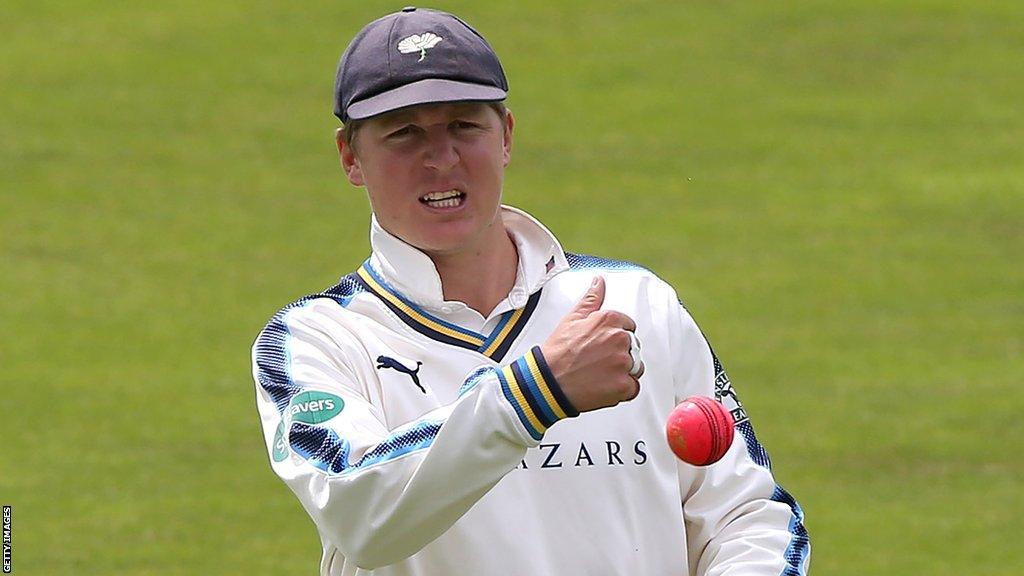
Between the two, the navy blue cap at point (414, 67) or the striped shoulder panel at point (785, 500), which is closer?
the navy blue cap at point (414, 67)

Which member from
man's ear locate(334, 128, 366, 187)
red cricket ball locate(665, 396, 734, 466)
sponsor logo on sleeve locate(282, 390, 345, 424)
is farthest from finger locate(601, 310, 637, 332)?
man's ear locate(334, 128, 366, 187)

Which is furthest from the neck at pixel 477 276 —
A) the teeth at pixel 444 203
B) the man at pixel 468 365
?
the teeth at pixel 444 203

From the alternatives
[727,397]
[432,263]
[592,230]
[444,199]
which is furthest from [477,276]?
[592,230]

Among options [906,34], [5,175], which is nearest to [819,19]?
[906,34]

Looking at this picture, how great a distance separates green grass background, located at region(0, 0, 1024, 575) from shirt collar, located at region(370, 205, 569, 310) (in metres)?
5.29

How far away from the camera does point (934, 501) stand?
10.1 m

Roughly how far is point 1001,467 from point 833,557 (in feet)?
5.31

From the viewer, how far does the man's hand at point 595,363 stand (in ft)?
10.7

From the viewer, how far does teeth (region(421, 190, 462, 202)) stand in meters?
3.76

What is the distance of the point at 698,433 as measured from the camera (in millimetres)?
3473

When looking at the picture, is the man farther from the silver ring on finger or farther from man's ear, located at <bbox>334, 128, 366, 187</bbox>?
the silver ring on finger

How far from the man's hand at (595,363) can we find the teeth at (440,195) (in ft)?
1.88

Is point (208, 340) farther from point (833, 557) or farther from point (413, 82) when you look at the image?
point (413, 82)

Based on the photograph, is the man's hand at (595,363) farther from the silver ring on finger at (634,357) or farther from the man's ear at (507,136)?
the man's ear at (507,136)
